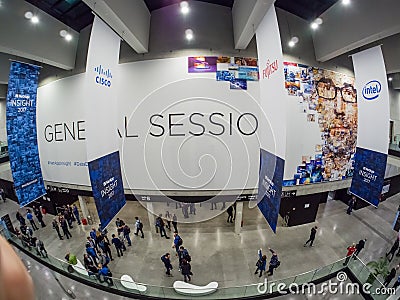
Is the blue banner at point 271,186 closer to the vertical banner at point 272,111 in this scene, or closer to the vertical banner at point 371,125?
the vertical banner at point 272,111

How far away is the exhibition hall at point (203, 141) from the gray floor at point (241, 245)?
0.06m

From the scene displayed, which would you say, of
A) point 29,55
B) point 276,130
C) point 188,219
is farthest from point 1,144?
point 276,130

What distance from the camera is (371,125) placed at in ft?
19.3

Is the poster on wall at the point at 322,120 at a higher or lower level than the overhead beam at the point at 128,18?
lower

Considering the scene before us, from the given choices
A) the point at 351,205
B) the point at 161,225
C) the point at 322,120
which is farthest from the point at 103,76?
the point at 351,205

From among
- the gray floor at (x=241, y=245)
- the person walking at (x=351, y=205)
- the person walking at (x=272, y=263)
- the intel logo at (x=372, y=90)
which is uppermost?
the intel logo at (x=372, y=90)

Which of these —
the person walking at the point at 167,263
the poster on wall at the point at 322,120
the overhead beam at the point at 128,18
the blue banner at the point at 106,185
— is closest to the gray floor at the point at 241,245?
the person walking at the point at 167,263

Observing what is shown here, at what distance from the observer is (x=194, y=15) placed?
729cm

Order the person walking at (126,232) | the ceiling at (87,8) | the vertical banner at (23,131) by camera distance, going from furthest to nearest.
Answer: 1. the person walking at (126,232)
2. the ceiling at (87,8)
3. the vertical banner at (23,131)

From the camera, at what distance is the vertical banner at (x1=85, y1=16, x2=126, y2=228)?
430 cm

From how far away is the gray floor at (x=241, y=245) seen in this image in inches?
253

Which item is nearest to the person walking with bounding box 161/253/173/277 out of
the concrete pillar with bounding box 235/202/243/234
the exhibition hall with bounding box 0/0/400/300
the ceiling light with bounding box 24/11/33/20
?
the exhibition hall with bounding box 0/0/400/300

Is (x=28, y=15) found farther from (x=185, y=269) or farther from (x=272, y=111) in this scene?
(x=185, y=269)

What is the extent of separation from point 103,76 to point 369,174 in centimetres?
777
